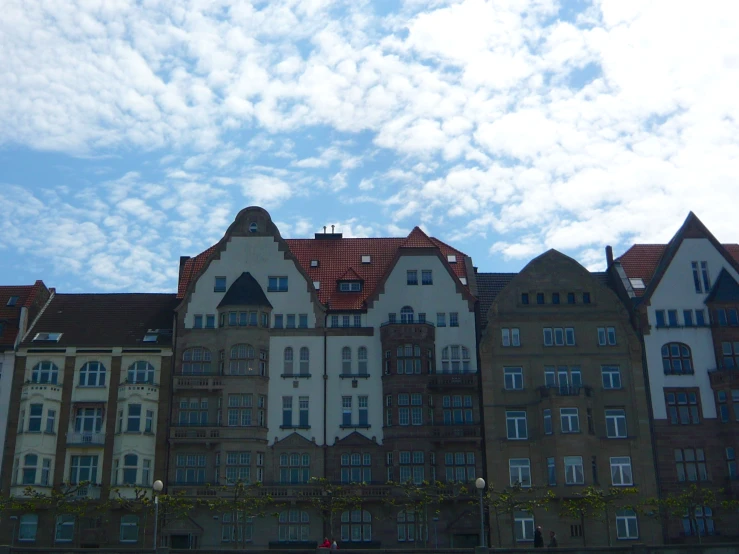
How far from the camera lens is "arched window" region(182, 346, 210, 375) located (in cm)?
6681

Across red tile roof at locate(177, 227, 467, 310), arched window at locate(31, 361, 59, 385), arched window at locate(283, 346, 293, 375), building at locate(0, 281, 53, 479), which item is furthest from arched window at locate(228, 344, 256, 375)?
building at locate(0, 281, 53, 479)

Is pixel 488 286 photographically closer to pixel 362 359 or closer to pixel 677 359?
pixel 362 359

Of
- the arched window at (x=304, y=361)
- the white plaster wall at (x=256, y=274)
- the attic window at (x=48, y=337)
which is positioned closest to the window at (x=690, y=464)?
the arched window at (x=304, y=361)

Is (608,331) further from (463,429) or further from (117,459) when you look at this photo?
(117,459)

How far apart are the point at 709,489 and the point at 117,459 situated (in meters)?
41.1

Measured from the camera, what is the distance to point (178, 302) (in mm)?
72312

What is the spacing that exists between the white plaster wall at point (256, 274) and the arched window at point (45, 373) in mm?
10142

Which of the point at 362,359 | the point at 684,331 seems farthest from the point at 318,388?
the point at 684,331

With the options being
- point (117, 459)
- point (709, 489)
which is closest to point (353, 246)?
point (117, 459)

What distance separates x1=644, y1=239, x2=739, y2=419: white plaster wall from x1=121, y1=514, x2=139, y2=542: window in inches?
1480

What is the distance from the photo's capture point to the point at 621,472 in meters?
63.6

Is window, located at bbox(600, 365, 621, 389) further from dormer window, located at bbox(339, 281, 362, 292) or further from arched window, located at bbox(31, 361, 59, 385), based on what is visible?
arched window, located at bbox(31, 361, 59, 385)

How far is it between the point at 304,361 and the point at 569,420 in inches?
773

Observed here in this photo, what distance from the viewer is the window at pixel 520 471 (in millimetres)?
63344
